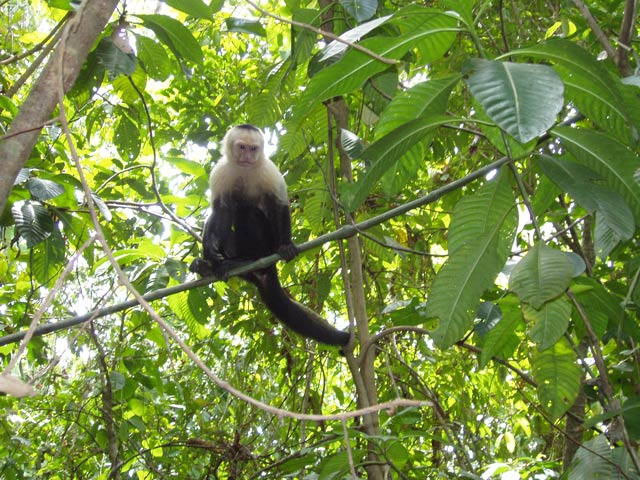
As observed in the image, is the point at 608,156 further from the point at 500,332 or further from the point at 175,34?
the point at 175,34

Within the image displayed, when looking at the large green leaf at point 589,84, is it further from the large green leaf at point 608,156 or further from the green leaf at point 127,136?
the green leaf at point 127,136

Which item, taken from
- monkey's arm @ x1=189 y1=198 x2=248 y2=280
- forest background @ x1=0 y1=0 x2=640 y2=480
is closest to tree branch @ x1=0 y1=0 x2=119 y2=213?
forest background @ x1=0 y1=0 x2=640 y2=480

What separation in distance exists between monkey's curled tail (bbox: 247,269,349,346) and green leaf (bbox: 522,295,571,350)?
1.70 metres

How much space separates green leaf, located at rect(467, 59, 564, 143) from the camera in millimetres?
1074

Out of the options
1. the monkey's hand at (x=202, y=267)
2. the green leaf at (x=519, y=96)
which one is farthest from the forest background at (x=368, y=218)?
the monkey's hand at (x=202, y=267)

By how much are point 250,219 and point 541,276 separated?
281 cm

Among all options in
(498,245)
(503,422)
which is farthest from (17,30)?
(503,422)

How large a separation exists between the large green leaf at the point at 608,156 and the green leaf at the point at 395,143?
287mm

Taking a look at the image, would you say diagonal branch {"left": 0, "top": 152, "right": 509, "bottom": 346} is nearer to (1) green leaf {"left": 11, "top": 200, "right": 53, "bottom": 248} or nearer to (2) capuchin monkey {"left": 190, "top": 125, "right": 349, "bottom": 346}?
(1) green leaf {"left": 11, "top": 200, "right": 53, "bottom": 248}

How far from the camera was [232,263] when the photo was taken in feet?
11.8

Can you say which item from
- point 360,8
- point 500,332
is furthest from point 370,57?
point 500,332

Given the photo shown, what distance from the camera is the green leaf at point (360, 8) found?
2039 mm

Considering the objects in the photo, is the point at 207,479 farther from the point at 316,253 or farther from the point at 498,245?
the point at 498,245

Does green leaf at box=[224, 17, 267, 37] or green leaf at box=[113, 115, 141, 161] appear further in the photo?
green leaf at box=[113, 115, 141, 161]
